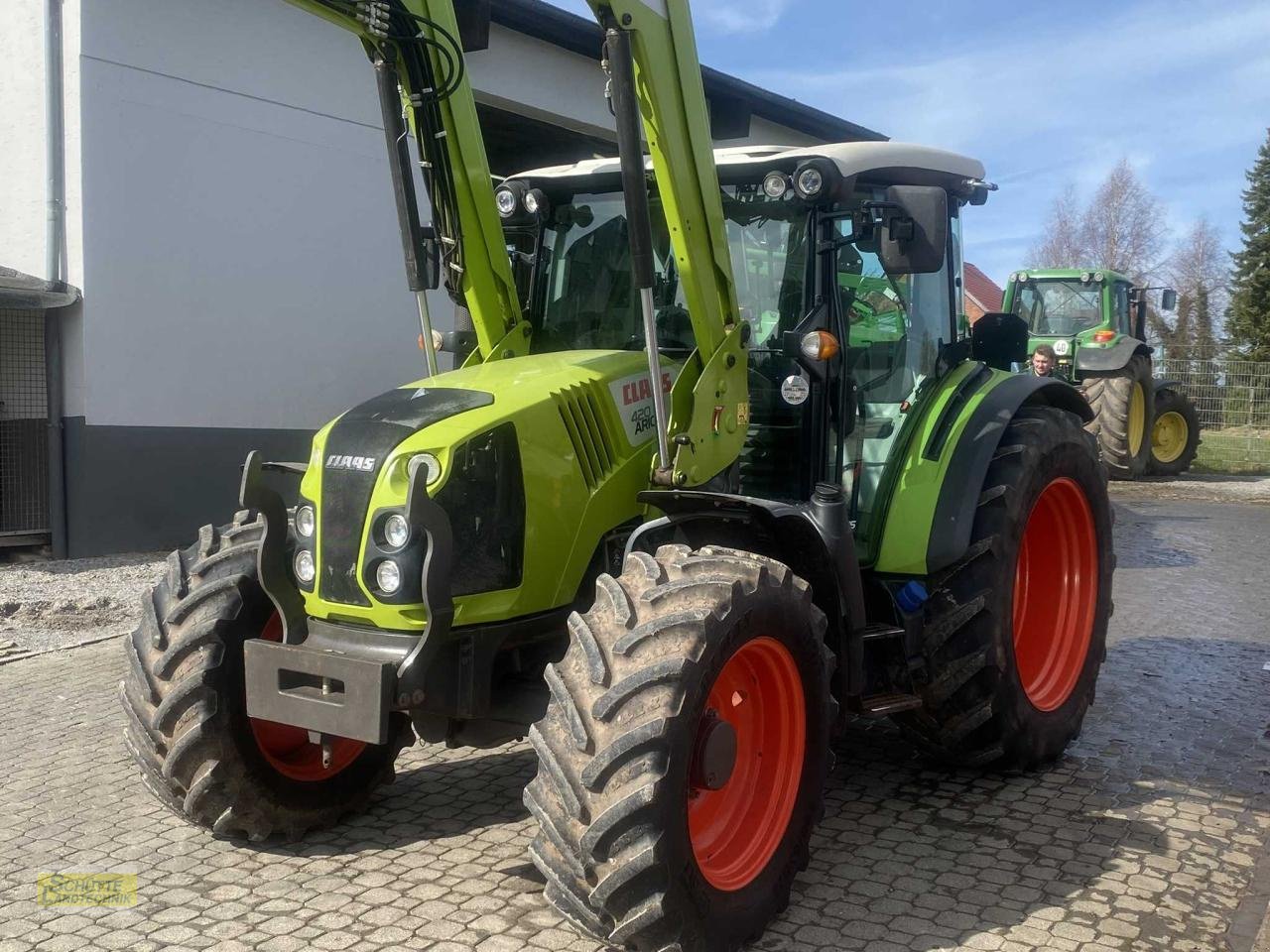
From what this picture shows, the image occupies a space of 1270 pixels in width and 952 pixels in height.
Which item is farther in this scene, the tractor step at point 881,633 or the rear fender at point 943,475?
the rear fender at point 943,475

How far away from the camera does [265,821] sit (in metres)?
3.99

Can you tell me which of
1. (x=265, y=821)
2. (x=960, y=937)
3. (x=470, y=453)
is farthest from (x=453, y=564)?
(x=960, y=937)

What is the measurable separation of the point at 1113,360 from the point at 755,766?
43.7 ft

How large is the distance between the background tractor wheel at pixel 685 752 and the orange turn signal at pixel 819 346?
39.2 inches

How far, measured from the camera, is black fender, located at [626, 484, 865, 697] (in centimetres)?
391

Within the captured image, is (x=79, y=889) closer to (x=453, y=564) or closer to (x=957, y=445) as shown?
(x=453, y=564)

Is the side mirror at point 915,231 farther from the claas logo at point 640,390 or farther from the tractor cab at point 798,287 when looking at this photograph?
the claas logo at point 640,390

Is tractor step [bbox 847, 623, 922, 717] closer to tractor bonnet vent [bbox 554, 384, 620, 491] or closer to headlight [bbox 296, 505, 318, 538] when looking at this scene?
tractor bonnet vent [bbox 554, 384, 620, 491]

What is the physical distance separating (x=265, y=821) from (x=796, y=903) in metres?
1.76

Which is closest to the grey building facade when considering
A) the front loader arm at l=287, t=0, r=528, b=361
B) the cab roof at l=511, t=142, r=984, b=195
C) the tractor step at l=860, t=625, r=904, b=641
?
the cab roof at l=511, t=142, r=984, b=195

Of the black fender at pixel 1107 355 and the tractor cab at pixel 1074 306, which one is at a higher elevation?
the tractor cab at pixel 1074 306

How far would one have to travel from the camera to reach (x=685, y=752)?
3.08 metres

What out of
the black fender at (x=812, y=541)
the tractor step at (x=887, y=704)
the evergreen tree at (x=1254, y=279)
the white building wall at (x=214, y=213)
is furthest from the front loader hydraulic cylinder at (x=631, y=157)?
the evergreen tree at (x=1254, y=279)

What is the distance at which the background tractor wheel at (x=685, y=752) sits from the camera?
302cm
